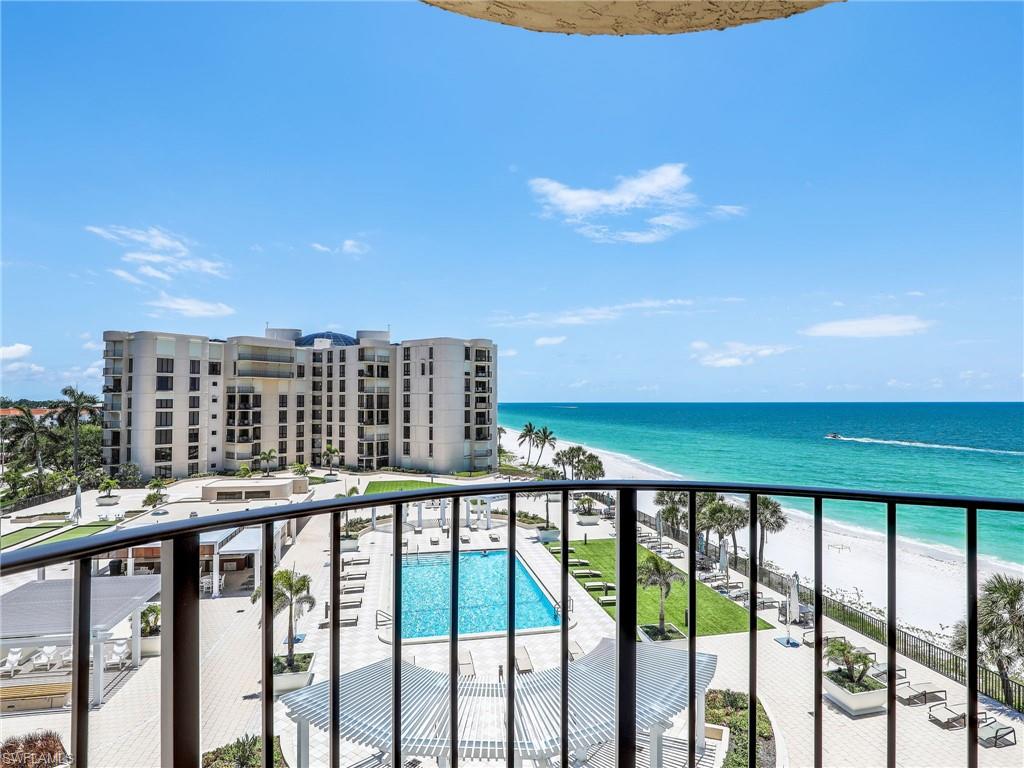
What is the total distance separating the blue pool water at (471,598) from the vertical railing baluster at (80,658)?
31.7 feet

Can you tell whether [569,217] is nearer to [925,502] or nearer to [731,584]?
[731,584]

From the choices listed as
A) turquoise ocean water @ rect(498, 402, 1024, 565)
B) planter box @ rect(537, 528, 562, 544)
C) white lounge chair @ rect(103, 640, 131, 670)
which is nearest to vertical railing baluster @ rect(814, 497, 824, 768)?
white lounge chair @ rect(103, 640, 131, 670)

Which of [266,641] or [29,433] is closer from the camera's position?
[266,641]

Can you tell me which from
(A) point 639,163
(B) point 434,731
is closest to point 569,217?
(A) point 639,163

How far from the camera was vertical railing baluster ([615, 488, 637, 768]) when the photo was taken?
1.43 metres

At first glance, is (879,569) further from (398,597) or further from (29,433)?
(29,433)

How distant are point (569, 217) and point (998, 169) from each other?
21.3m

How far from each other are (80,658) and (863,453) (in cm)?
3983

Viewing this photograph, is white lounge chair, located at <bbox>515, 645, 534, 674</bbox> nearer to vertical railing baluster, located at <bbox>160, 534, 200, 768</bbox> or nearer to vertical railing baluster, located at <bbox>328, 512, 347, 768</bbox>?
vertical railing baluster, located at <bbox>328, 512, 347, 768</bbox>

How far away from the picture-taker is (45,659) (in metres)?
6.54

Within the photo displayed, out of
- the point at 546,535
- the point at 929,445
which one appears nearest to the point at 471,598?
the point at 546,535

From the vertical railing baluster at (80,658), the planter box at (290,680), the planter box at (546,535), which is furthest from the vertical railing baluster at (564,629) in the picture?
the planter box at (546,535)

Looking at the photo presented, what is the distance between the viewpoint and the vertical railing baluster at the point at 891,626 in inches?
49.0

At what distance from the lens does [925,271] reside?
3569 cm
